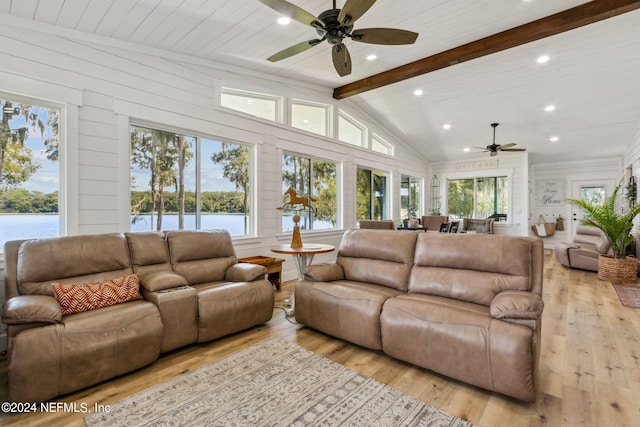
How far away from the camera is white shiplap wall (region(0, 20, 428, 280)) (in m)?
2.83

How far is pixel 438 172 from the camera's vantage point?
9.91 metres

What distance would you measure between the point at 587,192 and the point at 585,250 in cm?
447

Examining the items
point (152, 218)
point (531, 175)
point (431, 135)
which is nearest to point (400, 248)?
point (152, 218)

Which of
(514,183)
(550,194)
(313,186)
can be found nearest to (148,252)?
(313,186)

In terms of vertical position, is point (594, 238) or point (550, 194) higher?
point (550, 194)

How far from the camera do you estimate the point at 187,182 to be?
13.3ft

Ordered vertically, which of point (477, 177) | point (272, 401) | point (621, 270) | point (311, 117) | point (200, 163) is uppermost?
point (311, 117)

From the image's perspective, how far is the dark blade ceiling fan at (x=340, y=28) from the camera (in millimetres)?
2287

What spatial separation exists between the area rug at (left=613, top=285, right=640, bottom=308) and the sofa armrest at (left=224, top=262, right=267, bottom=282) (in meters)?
4.48

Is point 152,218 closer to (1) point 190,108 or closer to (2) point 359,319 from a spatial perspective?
(1) point 190,108

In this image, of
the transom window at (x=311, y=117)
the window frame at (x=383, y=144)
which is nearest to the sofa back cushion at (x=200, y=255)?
the transom window at (x=311, y=117)

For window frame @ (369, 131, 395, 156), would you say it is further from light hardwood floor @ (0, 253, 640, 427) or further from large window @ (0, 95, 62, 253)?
large window @ (0, 95, 62, 253)

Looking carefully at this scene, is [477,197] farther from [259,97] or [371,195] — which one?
[259,97]

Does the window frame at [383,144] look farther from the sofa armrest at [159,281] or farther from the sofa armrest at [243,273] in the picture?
the sofa armrest at [159,281]
